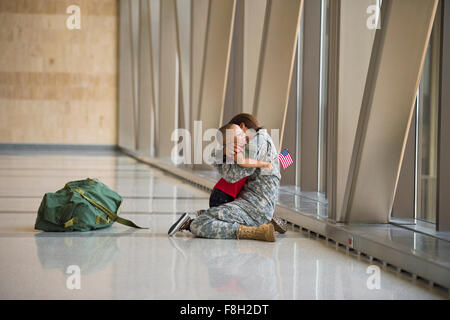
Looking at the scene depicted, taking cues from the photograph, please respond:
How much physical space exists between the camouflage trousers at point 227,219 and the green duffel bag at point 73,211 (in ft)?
2.94

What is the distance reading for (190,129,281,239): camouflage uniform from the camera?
582 centimetres

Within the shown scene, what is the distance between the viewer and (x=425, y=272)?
415cm

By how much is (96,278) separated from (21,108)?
72.0 feet

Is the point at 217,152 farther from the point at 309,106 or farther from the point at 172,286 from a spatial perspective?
the point at 309,106

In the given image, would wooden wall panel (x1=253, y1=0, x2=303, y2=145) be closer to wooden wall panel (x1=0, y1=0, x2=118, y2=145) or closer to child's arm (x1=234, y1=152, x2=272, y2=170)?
child's arm (x1=234, y1=152, x2=272, y2=170)

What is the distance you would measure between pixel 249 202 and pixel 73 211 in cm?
167

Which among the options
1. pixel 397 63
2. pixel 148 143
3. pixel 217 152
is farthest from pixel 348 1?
pixel 148 143

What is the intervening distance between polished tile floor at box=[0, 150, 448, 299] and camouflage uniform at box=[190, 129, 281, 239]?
15 centimetres

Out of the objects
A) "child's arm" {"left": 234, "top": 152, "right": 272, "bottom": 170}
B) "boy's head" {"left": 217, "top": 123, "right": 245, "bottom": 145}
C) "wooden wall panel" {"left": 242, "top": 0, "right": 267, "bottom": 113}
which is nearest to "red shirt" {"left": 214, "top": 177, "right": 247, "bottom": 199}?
"child's arm" {"left": 234, "top": 152, "right": 272, "bottom": 170}

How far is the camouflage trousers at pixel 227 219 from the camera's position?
5.83 metres

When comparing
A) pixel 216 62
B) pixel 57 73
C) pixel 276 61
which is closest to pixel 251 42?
pixel 276 61
